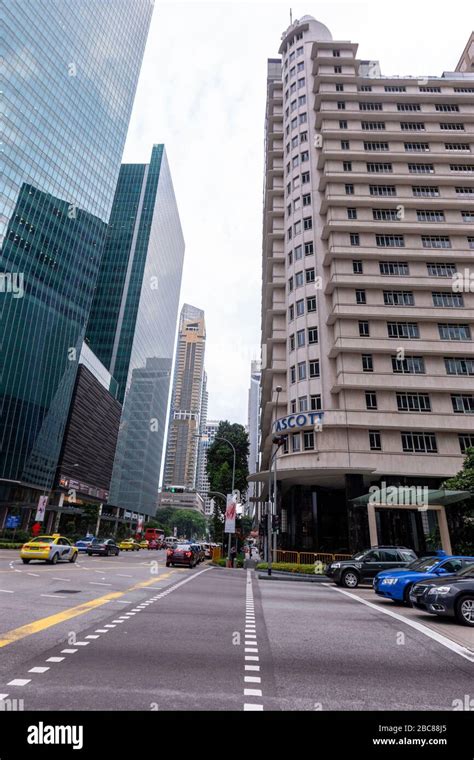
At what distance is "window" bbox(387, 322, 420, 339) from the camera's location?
36312 millimetres

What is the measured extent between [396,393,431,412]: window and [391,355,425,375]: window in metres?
1.87

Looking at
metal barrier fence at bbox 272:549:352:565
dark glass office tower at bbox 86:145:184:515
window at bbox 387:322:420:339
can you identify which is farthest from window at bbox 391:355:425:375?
dark glass office tower at bbox 86:145:184:515

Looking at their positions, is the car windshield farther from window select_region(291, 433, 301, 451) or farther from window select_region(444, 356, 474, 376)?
window select_region(444, 356, 474, 376)

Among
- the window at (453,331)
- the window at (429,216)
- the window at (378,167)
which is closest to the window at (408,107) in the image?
the window at (378,167)

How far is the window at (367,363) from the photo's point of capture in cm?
3517

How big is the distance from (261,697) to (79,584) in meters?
11.6

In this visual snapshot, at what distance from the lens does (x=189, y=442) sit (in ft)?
606

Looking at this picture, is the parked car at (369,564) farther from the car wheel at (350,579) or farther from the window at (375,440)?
the window at (375,440)

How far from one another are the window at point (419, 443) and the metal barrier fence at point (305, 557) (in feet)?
36.3

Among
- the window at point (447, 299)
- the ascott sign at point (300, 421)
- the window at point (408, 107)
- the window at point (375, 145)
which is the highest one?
the window at point (408, 107)

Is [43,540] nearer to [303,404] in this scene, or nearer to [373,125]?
[303,404]

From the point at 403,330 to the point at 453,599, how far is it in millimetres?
30071

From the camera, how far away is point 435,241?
1556 inches
